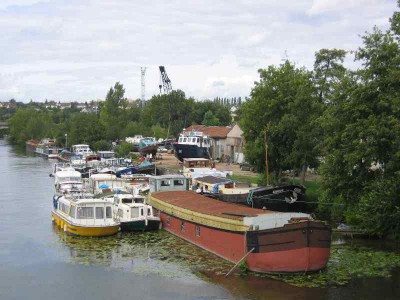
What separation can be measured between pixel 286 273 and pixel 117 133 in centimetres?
9975

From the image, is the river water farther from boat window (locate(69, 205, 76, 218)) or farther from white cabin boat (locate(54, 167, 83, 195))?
white cabin boat (locate(54, 167, 83, 195))

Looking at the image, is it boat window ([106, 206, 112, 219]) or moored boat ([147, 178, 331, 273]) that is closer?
moored boat ([147, 178, 331, 273])

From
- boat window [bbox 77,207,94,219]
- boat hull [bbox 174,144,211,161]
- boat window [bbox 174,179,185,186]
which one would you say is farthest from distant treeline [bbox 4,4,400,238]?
boat hull [bbox 174,144,211,161]

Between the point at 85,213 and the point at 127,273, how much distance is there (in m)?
8.91

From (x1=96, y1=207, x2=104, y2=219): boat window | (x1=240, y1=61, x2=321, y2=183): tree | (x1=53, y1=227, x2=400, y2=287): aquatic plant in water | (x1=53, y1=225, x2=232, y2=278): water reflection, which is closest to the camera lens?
(x1=53, y1=227, x2=400, y2=287): aquatic plant in water

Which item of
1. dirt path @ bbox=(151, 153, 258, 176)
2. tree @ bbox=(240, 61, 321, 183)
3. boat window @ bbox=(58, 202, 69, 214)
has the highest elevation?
tree @ bbox=(240, 61, 321, 183)

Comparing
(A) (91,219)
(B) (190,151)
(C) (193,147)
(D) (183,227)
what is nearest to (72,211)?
(A) (91,219)

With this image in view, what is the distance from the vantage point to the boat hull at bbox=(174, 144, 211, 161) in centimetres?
7519

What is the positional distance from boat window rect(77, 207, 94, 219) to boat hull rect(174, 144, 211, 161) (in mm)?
40463

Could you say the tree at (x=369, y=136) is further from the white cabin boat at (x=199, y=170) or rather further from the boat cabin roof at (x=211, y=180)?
the white cabin boat at (x=199, y=170)

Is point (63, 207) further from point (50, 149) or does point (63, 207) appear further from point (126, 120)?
point (126, 120)

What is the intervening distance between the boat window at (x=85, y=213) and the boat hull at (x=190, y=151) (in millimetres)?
40463

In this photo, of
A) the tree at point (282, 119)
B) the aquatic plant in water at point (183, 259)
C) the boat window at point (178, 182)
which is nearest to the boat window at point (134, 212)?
the aquatic plant in water at point (183, 259)

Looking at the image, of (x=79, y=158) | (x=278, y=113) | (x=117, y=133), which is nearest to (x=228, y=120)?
(x=117, y=133)
